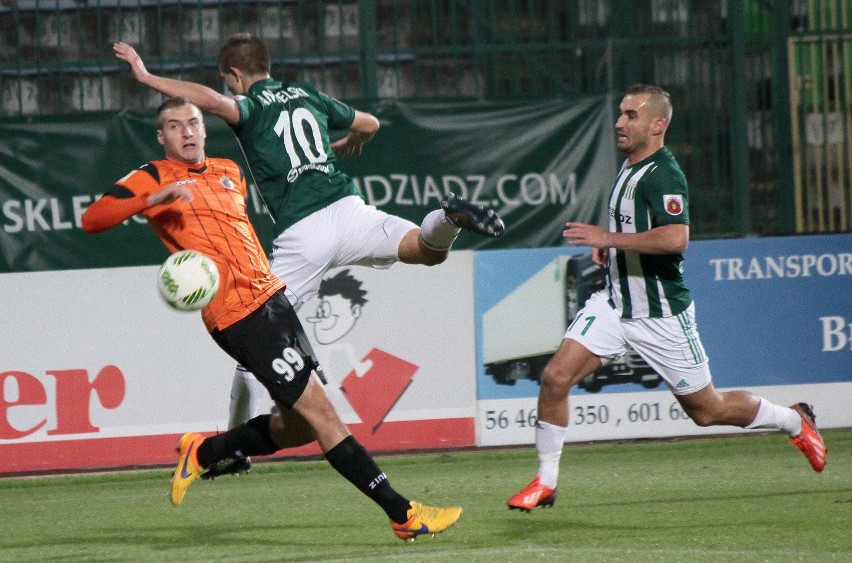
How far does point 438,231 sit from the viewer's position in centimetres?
643

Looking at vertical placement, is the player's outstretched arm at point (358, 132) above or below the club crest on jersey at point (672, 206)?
above

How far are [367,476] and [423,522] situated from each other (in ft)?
1.05

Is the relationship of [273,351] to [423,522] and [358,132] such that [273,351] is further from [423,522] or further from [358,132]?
[358,132]

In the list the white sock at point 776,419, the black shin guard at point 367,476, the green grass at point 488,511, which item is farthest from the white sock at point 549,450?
the white sock at point 776,419

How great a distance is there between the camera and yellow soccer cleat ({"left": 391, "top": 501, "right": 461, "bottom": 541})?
230 inches

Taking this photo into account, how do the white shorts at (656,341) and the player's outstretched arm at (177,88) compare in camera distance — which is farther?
the white shorts at (656,341)

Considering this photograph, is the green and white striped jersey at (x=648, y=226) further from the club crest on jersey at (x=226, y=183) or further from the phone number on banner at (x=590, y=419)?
the phone number on banner at (x=590, y=419)

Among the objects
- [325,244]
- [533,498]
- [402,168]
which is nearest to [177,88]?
[325,244]

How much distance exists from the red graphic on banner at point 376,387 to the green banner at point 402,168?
55.2 inches

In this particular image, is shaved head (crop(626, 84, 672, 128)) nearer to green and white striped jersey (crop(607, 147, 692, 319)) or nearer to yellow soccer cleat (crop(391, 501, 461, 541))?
green and white striped jersey (crop(607, 147, 692, 319))

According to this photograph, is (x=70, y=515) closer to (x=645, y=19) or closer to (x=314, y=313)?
(x=314, y=313)

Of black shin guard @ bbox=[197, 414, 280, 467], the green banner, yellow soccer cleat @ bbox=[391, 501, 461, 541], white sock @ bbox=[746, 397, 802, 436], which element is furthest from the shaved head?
the green banner

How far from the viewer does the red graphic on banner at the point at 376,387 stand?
9.64 metres

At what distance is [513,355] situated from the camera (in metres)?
9.84
